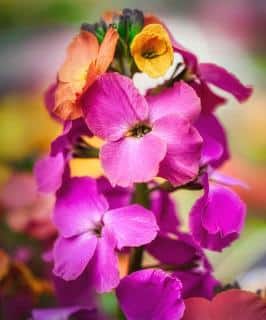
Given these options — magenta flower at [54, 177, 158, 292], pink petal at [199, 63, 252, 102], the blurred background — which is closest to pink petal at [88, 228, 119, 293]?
magenta flower at [54, 177, 158, 292]

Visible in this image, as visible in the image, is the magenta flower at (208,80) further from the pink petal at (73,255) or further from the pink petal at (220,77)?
the pink petal at (73,255)

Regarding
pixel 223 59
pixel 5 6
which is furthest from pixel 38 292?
pixel 5 6

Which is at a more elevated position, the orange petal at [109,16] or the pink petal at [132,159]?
the orange petal at [109,16]

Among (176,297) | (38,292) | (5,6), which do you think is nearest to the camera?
(176,297)

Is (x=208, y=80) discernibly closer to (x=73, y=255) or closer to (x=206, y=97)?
(x=206, y=97)

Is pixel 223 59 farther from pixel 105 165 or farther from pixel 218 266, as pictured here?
pixel 105 165

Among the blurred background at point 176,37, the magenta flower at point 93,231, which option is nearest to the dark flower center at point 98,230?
the magenta flower at point 93,231

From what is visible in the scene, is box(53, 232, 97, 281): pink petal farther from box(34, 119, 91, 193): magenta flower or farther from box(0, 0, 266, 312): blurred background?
box(0, 0, 266, 312): blurred background
